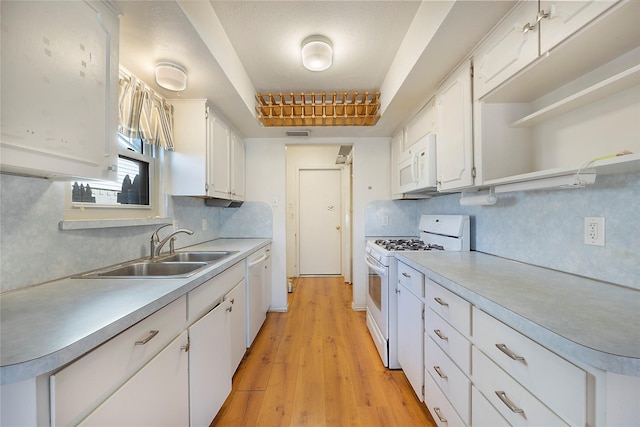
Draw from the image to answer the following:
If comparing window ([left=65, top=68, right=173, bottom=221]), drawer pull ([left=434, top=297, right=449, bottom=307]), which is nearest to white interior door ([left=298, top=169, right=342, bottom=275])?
window ([left=65, top=68, right=173, bottom=221])

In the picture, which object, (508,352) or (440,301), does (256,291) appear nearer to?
(440,301)

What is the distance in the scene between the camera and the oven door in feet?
6.28

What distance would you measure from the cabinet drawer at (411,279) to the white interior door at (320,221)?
2.73m

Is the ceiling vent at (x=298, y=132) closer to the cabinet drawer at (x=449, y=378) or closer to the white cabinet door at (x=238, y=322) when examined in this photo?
the white cabinet door at (x=238, y=322)

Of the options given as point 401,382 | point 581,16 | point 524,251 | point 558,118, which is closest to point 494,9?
point 581,16

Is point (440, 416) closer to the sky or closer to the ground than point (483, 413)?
closer to the ground

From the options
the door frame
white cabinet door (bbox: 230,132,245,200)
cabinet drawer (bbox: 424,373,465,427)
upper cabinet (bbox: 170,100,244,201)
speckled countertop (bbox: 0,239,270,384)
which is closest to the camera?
speckled countertop (bbox: 0,239,270,384)

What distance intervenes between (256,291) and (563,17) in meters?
2.43

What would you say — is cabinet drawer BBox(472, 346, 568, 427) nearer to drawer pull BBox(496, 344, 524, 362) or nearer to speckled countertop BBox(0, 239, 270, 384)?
drawer pull BBox(496, 344, 524, 362)

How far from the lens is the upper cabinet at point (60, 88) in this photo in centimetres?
73

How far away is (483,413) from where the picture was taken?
91 centimetres

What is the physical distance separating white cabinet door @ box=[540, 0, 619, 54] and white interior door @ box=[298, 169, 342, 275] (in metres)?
3.58

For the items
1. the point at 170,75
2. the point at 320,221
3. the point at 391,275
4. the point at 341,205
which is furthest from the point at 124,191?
the point at 341,205

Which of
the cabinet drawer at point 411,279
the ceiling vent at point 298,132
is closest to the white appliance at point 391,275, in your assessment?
the cabinet drawer at point 411,279
